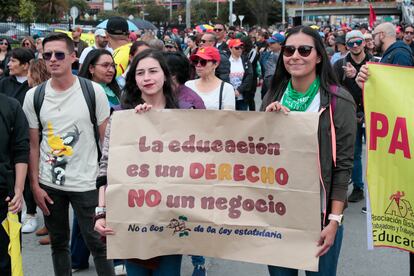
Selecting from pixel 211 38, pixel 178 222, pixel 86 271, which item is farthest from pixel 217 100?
pixel 211 38

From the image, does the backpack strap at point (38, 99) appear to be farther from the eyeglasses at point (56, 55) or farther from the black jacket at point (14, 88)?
the black jacket at point (14, 88)

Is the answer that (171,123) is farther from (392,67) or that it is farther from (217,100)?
(217,100)

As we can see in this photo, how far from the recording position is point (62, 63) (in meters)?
3.96

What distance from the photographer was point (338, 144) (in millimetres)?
2924

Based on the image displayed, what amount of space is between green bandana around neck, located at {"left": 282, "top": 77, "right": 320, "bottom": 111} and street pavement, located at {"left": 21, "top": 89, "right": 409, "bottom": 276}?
2340 millimetres

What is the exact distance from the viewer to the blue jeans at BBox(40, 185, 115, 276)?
4.03 m

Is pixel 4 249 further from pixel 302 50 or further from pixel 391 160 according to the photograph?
pixel 391 160

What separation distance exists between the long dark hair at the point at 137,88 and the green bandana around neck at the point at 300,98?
688 millimetres

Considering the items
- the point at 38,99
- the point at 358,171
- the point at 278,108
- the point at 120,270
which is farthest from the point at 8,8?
the point at 278,108

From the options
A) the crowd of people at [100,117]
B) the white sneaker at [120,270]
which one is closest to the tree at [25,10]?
the crowd of people at [100,117]

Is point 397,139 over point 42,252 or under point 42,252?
over

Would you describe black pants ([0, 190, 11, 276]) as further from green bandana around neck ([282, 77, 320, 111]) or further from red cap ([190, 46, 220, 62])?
red cap ([190, 46, 220, 62])

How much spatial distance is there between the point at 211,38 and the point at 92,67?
4.01 meters

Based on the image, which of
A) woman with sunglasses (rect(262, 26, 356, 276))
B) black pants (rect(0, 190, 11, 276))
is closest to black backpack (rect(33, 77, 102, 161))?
black pants (rect(0, 190, 11, 276))
